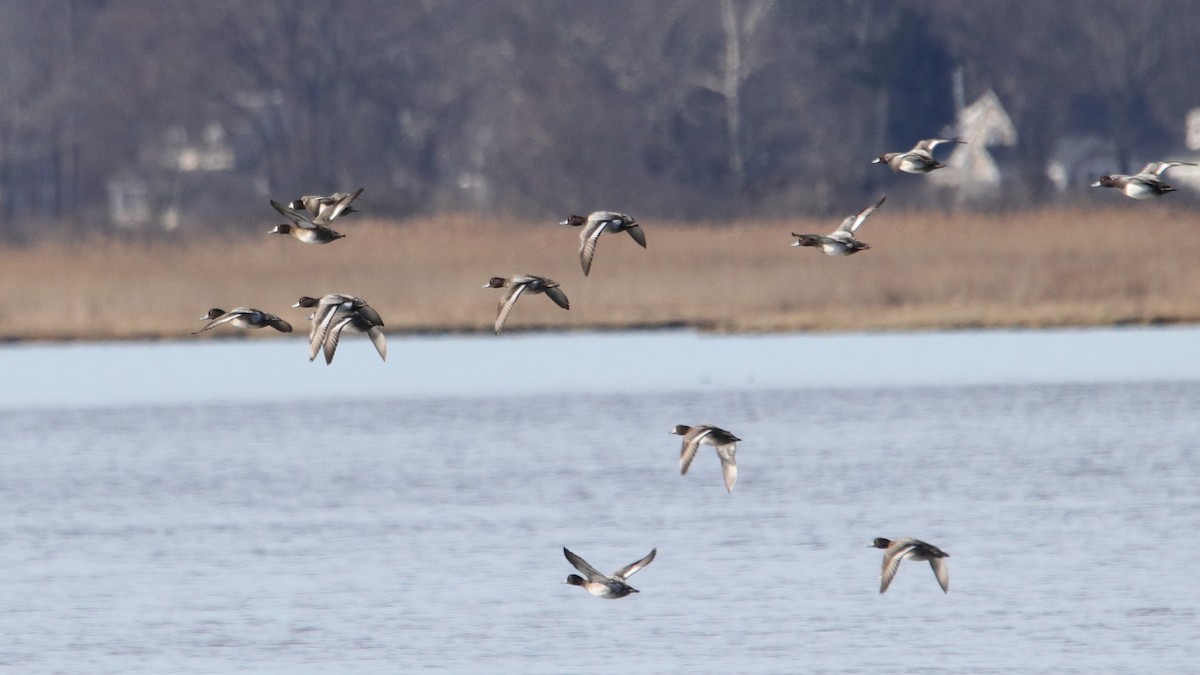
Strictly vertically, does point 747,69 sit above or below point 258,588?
above

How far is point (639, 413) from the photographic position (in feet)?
73.0

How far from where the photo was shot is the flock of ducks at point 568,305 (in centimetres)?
880

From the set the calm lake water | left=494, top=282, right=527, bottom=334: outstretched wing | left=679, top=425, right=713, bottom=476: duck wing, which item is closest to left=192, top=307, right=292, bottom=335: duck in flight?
left=494, top=282, right=527, bottom=334: outstretched wing

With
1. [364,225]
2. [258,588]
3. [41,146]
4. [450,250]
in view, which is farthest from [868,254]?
[41,146]

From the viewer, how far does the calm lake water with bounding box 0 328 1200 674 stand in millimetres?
11469

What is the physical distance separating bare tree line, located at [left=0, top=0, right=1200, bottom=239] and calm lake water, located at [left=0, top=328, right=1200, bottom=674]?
802 inches

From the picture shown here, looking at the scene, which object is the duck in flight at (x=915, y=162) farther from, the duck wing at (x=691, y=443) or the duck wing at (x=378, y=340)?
the duck wing at (x=378, y=340)

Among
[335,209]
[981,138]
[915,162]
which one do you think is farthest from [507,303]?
[981,138]

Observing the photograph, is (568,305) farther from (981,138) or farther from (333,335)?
(981,138)

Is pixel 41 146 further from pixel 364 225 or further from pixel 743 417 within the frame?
pixel 743 417

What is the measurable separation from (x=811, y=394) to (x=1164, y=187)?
566 inches

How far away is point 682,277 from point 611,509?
1265 centimetres

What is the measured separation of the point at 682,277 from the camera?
28.5 meters

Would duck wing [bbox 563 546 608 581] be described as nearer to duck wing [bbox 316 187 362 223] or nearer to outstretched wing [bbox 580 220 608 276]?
outstretched wing [bbox 580 220 608 276]
